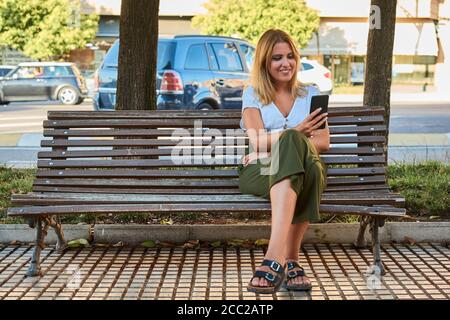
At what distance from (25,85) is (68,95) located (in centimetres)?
153

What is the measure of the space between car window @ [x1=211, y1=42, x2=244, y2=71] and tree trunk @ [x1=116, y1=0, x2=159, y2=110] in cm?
664

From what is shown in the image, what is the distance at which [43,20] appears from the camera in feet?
112

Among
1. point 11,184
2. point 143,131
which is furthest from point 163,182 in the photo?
point 11,184

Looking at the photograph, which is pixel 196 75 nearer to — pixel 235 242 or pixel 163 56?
pixel 163 56

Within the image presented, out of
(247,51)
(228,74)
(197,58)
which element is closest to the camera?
(197,58)

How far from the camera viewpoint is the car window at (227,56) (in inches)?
519

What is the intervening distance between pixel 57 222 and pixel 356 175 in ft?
6.93

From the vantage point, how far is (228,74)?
42.8 feet

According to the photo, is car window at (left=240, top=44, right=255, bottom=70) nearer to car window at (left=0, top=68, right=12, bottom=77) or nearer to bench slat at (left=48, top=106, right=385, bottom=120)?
bench slat at (left=48, top=106, right=385, bottom=120)

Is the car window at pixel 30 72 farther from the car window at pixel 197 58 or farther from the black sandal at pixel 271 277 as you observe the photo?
the black sandal at pixel 271 277
